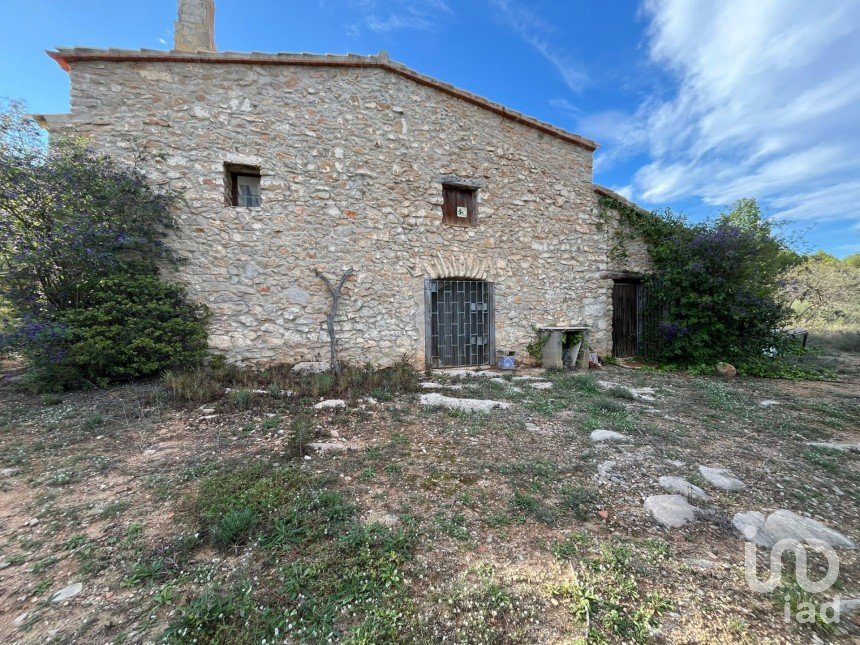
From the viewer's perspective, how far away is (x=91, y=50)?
4.83 m

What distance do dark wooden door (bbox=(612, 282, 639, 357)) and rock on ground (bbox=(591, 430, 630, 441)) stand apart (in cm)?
547

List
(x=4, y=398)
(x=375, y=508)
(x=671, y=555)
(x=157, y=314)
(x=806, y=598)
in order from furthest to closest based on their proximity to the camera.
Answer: (x=157, y=314), (x=4, y=398), (x=375, y=508), (x=671, y=555), (x=806, y=598)

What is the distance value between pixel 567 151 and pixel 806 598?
7847 mm

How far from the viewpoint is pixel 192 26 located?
227 inches

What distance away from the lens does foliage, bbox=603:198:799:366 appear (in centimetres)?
654

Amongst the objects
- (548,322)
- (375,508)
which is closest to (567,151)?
(548,322)

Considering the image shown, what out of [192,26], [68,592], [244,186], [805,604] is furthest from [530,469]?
[192,26]

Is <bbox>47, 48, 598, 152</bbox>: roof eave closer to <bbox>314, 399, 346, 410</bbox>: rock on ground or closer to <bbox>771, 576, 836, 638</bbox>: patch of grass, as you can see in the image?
<bbox>314, 399, 346, 410</bbox>: rock on ground

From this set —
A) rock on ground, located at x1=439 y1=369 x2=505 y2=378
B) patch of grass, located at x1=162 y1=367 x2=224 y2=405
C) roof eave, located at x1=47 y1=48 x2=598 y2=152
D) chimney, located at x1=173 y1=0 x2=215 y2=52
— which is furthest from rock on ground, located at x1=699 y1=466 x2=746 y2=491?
chimney, located at x1=173 y1=0 x2=215 y2=52

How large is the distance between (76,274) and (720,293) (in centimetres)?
1109

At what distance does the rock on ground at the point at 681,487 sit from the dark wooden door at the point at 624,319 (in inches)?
244

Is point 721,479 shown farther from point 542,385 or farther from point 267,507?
point 267,507

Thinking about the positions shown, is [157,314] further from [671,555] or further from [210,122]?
[671,555]

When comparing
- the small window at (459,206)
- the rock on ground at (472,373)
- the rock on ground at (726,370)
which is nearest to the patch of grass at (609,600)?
the rock on ground at (472,373)
